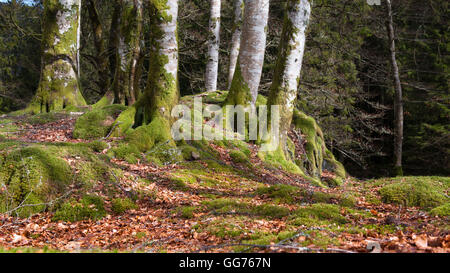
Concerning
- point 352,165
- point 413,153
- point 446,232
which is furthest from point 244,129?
point 352,165

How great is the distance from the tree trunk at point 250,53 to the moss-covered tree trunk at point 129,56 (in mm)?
3668

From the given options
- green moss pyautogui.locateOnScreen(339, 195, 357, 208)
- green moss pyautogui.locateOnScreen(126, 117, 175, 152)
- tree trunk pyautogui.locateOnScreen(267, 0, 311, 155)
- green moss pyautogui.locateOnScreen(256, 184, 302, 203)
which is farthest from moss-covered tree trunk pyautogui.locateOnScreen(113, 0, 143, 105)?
green moss pyautogui.locateOnScreen(339, 195, 357, 208)

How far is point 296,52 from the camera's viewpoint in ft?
25.8

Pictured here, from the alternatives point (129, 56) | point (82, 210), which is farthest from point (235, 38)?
point (82, 210)

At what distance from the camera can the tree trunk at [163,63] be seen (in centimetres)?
701

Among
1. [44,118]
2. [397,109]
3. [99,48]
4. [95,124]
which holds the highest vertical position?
[99,48]

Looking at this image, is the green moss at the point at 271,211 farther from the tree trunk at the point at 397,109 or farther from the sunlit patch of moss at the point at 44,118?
the tree trunk at the point at 397,109

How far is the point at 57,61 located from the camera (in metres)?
9.87

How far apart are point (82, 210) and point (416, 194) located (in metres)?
5.28

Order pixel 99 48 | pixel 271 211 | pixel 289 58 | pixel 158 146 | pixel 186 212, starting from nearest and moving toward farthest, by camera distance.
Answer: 1. pixel 271 211
2. pixel 186 212
3. pixel 158 146
4. pixel 289 58
5. pixel 99 48

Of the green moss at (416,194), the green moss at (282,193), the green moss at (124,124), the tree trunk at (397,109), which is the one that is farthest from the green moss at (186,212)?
the tree trunk at (397,109)

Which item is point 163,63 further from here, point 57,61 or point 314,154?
point 314,154

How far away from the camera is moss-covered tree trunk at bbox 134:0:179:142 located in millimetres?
6984
